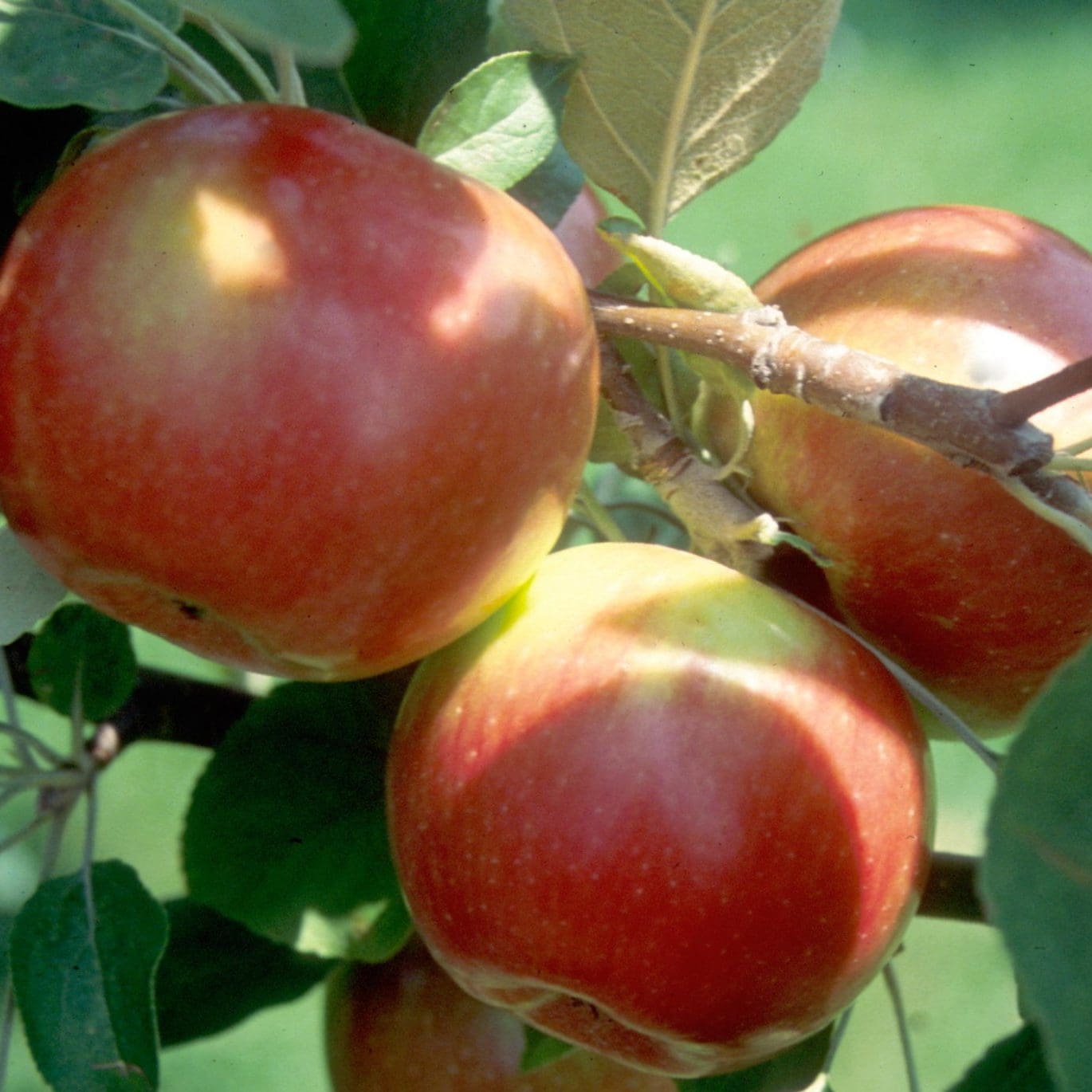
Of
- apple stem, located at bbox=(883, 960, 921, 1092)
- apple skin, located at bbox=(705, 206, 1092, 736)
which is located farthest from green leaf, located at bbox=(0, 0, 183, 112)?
apple stem, located at bbox=(883, 960, 921, 1092)

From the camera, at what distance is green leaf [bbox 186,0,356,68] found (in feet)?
0.92

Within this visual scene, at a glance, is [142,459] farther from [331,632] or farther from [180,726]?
[180,726]

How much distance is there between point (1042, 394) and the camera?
15.7 inches

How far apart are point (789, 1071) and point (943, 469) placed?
0.30m

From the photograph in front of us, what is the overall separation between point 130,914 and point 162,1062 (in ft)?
2.41

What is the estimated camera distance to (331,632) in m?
0.42

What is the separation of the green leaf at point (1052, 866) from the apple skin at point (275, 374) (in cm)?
18

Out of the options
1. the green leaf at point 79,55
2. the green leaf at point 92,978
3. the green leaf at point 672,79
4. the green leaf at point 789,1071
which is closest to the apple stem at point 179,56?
the green leaf at point 79,55

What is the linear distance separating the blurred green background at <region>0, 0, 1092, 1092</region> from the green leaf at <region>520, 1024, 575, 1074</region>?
2.01ft

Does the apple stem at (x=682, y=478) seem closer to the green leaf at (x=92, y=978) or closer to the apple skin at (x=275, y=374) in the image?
the apple skin at (x=275, y=374)

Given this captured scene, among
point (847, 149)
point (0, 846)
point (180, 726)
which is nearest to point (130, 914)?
point (0, 846)

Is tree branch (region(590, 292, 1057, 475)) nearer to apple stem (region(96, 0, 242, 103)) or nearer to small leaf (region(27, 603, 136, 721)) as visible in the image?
apple stem (region(96, 0, 242, 103))

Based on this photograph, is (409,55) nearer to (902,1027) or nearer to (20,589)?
(20,589)

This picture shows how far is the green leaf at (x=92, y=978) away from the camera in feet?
1.80
